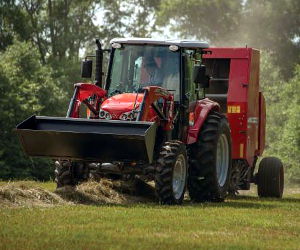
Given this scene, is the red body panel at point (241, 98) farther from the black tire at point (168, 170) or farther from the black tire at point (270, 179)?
the black tire at point (168, 170)

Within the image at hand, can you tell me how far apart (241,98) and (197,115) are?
13.5 feet

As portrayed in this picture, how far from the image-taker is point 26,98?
45562 mm

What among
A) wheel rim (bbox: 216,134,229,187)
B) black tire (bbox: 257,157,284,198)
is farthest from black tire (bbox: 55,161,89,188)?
black tire (bbox: 257,157,284,198)

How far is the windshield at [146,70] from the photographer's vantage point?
64.7 feet

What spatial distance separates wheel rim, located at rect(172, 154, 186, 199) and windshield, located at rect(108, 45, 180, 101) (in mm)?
1504

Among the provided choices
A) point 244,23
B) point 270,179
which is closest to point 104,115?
point 270,179

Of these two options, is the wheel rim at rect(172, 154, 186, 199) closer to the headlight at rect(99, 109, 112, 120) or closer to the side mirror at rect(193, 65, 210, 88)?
the headlight at rect(99, 109, 112, 120)

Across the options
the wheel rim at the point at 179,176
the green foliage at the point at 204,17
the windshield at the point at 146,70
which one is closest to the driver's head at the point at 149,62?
the windshield at the point at 146,70

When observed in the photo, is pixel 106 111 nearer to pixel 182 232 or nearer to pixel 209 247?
pixel 182 232

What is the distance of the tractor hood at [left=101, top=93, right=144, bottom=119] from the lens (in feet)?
61.3

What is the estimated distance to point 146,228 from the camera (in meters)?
14.3

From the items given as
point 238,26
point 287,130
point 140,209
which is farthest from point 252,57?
point 238,26

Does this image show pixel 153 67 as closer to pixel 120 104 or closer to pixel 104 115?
pixel 120 104

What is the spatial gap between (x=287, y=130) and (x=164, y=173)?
39.9 meters
